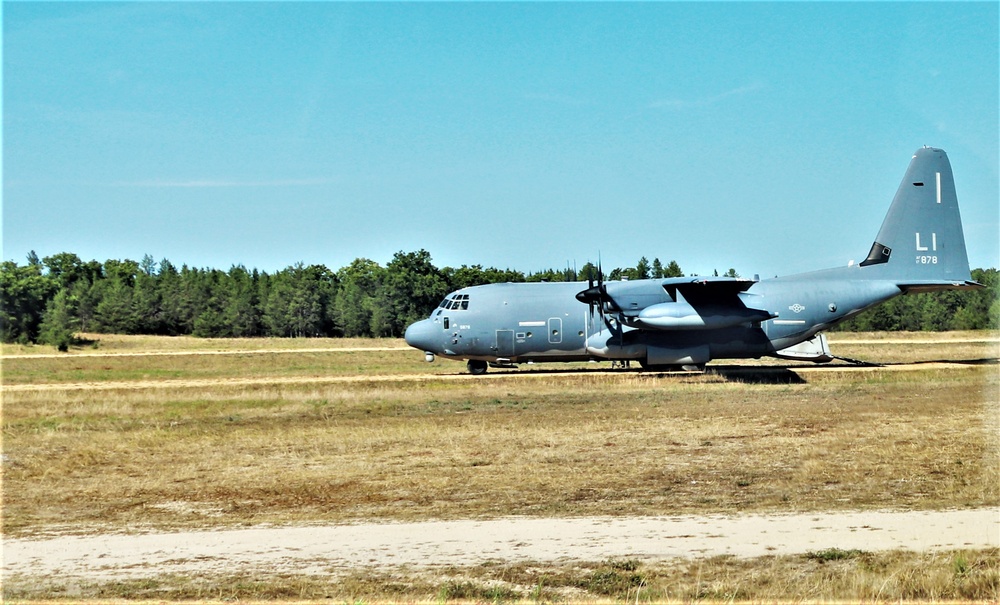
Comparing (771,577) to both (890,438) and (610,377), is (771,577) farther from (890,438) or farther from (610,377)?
(610,377)

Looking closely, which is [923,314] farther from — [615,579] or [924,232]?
[615,579]

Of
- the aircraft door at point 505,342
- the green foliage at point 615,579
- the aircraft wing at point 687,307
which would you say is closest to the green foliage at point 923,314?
the aircraft wing at point 687,307

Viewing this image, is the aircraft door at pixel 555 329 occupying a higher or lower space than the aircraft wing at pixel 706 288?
lower

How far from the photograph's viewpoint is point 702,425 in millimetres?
24266

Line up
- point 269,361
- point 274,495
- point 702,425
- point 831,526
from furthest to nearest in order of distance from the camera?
point 269,361, point 702,425, point 274,495, point 831,526

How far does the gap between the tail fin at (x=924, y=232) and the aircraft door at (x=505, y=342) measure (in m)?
15.3

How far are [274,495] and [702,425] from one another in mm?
12247

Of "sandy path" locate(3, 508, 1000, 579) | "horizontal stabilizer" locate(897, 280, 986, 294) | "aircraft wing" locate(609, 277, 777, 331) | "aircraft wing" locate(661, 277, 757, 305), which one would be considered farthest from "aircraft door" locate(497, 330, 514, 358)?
"sandy path" locate(3, 508, 1000, 579)

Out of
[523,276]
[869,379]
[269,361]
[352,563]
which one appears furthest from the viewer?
[523,276]

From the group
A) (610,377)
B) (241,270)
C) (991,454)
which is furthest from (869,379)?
(241,270)

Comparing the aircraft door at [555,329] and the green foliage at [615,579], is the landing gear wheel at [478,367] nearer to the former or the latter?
the aircraft door at [555,329]

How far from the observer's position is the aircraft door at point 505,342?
3744 centimetres

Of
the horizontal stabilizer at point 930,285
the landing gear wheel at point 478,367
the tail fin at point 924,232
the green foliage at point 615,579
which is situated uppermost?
the tail fin at point 924,232

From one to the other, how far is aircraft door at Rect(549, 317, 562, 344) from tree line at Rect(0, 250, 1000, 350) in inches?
1573
